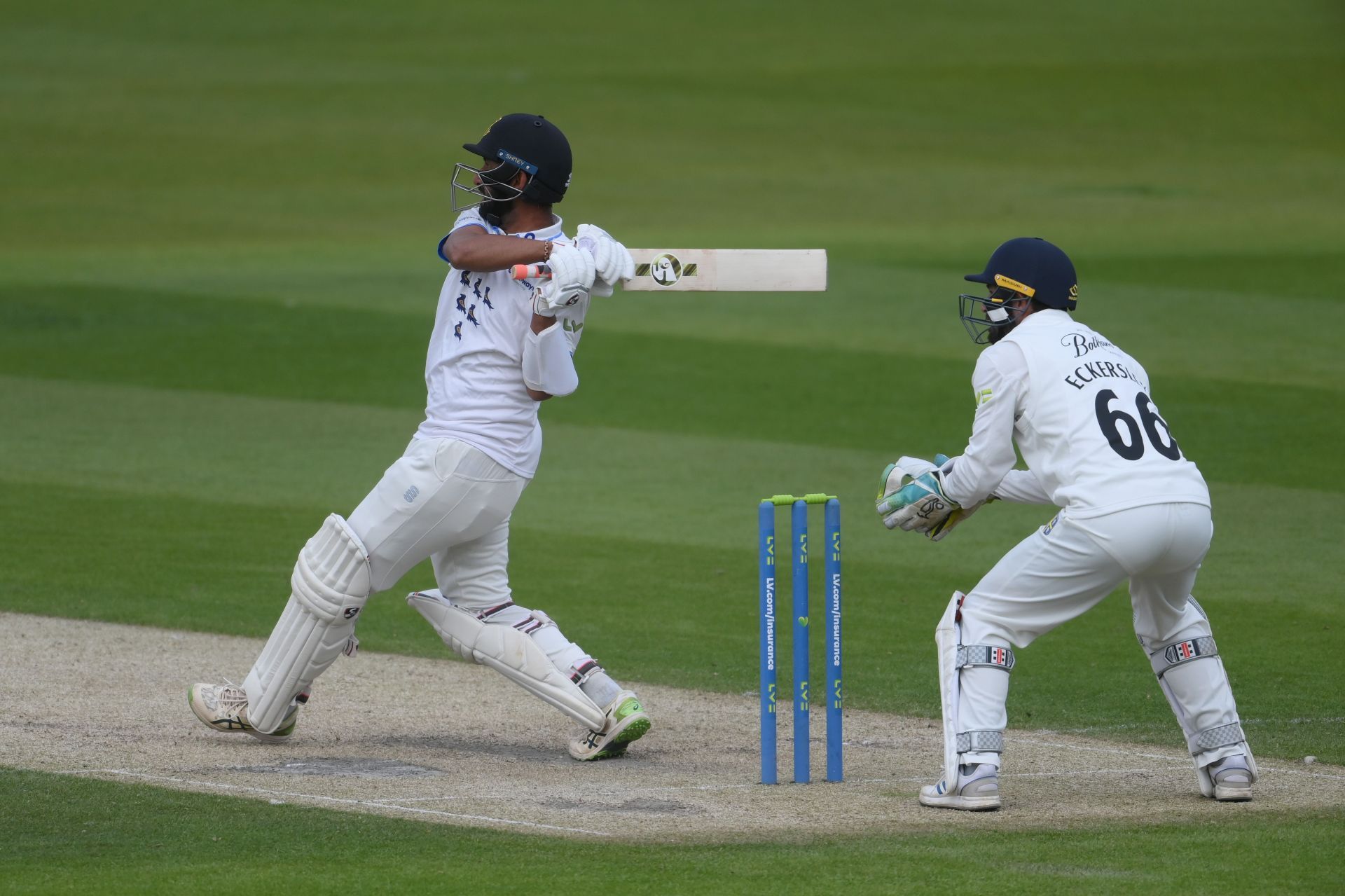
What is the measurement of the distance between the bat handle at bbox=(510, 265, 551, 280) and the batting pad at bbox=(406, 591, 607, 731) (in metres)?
1.23

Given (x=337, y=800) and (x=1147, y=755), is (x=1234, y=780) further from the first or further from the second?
(x=337, y=800)

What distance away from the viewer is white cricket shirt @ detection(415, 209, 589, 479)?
6.24 meters

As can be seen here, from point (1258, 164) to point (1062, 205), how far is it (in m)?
4.62

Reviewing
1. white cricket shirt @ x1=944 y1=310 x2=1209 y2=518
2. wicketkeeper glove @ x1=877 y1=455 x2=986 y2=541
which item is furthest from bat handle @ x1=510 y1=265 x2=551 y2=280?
white cricket shirt @ x1=944 y1=310 x2=1209 y2=518

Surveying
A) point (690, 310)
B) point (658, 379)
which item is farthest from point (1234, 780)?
point (690, 310)

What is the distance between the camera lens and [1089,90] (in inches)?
1266

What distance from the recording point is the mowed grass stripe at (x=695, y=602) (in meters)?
7.41

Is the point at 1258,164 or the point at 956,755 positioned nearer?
the point at 956,755

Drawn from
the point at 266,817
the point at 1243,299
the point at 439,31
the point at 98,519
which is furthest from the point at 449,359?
the point at 439,31

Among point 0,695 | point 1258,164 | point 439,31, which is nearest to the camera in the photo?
point 0,695

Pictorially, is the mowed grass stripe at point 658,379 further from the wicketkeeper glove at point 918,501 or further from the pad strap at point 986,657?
the pad strap at point 986,657

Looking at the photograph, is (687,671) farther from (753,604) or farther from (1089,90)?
(1089,90)

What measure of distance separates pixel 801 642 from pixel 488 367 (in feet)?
4.43

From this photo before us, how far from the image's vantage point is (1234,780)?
5.71 metres
